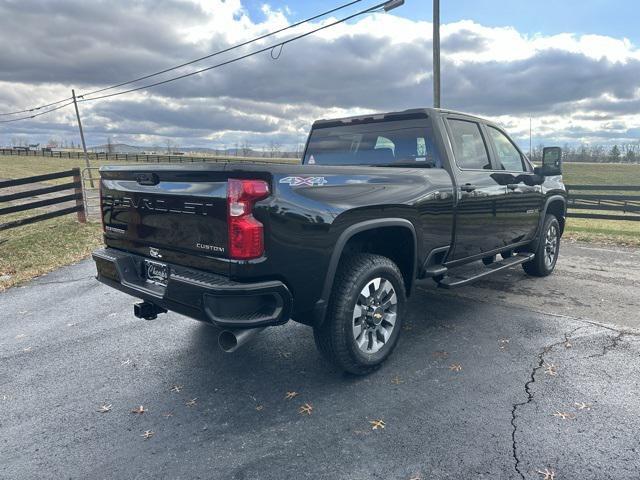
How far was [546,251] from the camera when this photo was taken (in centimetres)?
632

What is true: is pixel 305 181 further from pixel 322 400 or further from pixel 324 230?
pixel 322 400

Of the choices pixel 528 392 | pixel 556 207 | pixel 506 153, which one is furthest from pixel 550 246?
pixel 528 392

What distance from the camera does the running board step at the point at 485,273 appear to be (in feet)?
13.8

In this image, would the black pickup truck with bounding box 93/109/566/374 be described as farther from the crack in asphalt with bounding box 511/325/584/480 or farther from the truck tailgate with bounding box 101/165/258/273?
the crack in asphalt with bounding box 511/325/584/480

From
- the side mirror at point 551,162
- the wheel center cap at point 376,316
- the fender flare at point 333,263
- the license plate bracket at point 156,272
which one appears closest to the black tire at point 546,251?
the side mirror at point 551,162

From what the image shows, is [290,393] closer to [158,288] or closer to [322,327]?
[322,327]

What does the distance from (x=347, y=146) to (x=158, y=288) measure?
2.47 meters

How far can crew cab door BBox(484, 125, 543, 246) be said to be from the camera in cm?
505

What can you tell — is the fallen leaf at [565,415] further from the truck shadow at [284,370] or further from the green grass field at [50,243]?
the green grass field at [50,243]

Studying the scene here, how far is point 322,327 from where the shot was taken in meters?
3.26

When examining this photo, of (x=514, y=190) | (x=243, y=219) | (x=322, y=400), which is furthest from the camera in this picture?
(x=514, y=190)

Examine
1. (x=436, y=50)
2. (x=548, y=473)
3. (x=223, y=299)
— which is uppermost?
(x=436, y=50)

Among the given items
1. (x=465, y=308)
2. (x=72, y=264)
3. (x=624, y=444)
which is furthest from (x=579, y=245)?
(x=72, y=264)

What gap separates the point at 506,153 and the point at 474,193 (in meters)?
1.24
